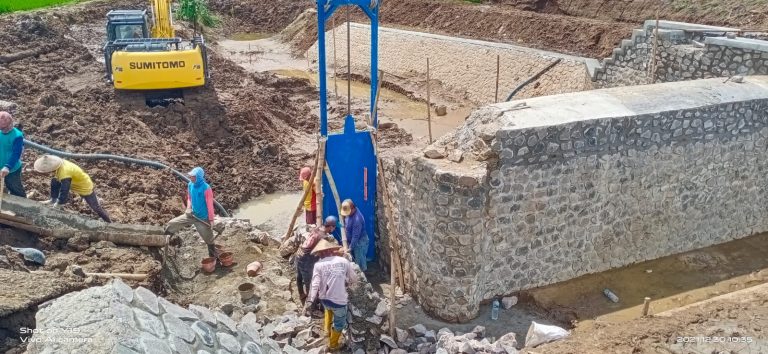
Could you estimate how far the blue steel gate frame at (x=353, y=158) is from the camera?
864 centimetres

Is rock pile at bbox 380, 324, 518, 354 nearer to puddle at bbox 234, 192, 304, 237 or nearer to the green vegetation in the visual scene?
puddle at bbox 234, 192, 304, 237

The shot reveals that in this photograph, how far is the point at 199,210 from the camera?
8.70 m

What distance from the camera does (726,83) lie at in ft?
29.9

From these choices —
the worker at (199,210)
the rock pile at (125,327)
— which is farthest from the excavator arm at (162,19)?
the rock pile at (125,327)

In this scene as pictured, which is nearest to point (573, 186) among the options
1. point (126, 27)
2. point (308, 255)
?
point (308, 255)

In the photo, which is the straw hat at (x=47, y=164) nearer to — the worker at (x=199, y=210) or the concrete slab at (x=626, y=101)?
the worker at (x=199, y=210)

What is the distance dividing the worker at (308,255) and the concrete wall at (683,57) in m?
7.61

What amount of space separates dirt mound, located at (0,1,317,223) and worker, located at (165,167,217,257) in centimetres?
172

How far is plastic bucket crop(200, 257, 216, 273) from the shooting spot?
8.84 metres

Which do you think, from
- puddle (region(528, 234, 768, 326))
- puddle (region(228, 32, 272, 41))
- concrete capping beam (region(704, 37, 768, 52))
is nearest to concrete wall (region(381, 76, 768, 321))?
puddle (region(528, 234, 768, 326))

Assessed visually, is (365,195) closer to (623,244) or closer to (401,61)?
(623,244)

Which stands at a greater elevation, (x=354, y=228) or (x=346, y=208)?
(x=346, y=208)

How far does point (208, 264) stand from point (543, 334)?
4.68 meters

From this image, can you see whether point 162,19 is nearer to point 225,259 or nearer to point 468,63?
point 468,63
